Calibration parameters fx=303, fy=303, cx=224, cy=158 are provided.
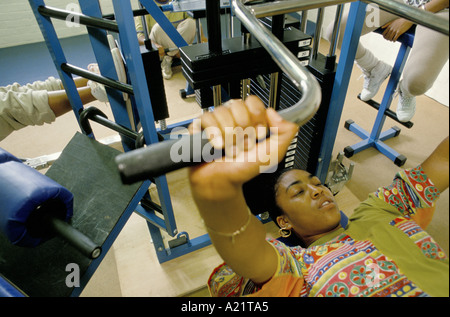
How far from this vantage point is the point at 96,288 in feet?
5.00

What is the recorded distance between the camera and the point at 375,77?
2.14 m

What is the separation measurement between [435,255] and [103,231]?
1.17 meters

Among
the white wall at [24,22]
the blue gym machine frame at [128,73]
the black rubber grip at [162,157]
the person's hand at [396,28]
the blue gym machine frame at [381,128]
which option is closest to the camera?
the black rubber grip at [162,157]

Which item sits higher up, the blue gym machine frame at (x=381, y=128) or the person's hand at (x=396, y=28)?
the person's hand at (x=396, y=28)

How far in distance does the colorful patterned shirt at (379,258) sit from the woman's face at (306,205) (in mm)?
158

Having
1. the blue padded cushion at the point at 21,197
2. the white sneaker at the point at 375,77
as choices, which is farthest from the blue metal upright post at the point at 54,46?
the white sneaker at the point at 375,77

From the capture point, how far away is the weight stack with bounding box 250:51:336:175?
1287 millimetres

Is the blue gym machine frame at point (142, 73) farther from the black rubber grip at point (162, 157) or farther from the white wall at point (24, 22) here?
the white wall at point (24, 22)

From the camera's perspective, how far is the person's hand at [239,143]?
1.66 ft

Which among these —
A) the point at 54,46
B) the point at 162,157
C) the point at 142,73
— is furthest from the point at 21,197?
the point at 162,157

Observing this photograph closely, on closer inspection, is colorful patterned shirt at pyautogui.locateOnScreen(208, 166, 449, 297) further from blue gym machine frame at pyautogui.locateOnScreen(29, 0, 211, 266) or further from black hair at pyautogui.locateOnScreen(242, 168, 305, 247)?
blue gym machine frame at pyautogui.locateOnScreen(29, 0, 211, 266)

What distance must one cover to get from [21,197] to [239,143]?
2.98 ft

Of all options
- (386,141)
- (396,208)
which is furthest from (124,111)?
(386,141)

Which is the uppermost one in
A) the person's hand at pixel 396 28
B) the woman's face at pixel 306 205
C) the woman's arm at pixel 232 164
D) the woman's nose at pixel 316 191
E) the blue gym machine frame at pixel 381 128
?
the woman's arm at pixel 232 164
